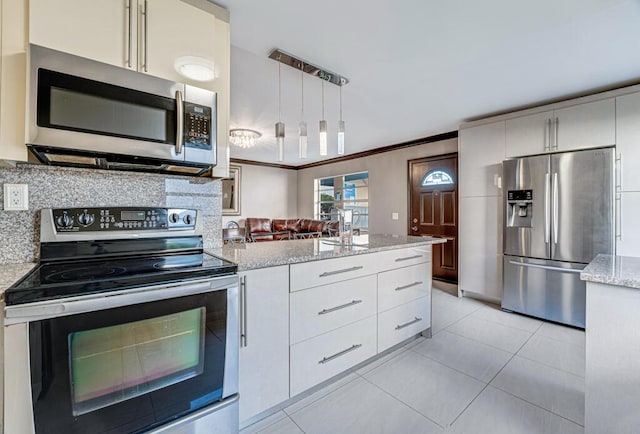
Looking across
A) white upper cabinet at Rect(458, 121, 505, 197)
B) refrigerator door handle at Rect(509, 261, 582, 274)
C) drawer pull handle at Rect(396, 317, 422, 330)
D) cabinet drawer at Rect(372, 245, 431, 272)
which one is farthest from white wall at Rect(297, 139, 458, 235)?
drawer pull handle at Rect(396, 317, 422, 330)

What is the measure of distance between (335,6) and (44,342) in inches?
81.4

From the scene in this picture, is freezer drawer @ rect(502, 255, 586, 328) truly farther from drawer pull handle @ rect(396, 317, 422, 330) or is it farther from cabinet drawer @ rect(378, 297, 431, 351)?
drawer pull handle @ rect(396, 317, 422, 330)

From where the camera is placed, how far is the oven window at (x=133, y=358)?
0.94m

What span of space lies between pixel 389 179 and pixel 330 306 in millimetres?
4059

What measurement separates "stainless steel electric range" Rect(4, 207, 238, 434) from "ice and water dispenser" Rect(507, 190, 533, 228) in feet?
10.7

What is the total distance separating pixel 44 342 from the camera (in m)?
0.87

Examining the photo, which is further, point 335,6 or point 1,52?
point 335,6

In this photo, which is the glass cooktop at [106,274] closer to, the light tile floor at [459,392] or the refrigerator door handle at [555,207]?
the light tile floor at [459,392]

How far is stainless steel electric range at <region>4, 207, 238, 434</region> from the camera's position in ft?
2.83

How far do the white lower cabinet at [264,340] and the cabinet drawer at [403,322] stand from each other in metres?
0.85

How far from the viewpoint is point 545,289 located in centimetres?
297

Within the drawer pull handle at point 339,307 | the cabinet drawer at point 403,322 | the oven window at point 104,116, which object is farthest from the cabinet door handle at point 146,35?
the cabinet drawer at point 403,322

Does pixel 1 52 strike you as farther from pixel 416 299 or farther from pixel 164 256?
pixel 416 299

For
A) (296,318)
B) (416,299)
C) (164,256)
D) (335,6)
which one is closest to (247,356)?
(296,318)
